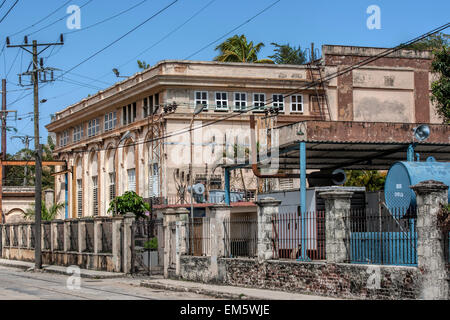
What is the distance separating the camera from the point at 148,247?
29688mm

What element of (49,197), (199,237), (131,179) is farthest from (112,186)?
(199,237)

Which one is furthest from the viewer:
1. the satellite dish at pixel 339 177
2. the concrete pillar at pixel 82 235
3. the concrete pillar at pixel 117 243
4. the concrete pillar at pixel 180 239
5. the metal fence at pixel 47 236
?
the metal fence at pixel 47 236

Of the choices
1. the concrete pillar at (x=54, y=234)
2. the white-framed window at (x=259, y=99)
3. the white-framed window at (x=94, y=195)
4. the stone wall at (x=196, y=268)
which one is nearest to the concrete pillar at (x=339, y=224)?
the stone wall at (x=196, y=268)

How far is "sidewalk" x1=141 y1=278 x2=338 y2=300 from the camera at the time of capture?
19.2m

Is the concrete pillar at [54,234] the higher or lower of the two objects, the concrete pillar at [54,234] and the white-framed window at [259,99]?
the lower

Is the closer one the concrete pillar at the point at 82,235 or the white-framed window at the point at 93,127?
the concrete pillar at the point at 82,235

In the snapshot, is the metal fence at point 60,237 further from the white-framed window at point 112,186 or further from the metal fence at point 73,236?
the white-framed window at point 112,186

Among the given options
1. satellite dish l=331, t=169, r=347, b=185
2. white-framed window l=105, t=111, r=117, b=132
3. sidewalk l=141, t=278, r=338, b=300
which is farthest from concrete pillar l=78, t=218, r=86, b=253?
white-framed window l=105, t=111, r=117, b=132

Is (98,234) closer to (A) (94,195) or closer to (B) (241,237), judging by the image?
(B) (241,237)

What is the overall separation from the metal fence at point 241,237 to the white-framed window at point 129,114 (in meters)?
31.0

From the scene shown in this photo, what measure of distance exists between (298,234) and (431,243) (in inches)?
226

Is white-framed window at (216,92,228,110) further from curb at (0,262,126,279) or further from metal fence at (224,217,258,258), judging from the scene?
metal fence at (224,217,258,258)

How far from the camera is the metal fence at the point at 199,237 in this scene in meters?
24.9
